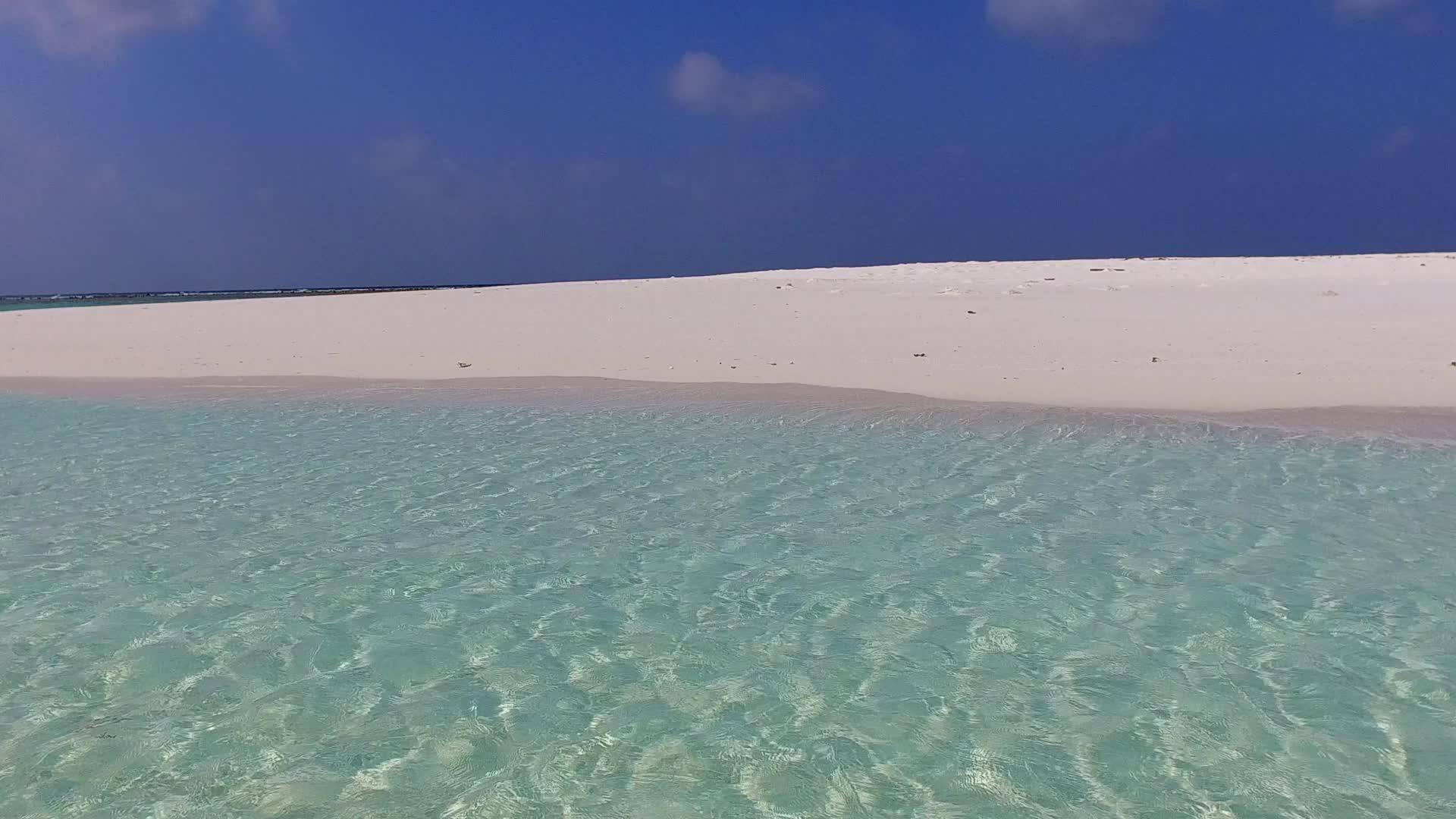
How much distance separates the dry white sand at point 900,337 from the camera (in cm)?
1361

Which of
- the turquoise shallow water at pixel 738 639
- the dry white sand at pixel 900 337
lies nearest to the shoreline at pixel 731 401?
the dry white sand at pixel 900 337

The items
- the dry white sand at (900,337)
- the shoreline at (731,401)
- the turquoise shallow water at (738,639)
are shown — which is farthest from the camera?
the dry white sand at (900,337)

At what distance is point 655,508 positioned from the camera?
766 cm

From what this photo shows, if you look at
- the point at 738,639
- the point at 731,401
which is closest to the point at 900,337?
the point at 731,401

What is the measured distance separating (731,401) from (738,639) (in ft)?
26.2

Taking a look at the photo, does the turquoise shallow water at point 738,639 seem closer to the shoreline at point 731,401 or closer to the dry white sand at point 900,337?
the shoreline at point 731,401

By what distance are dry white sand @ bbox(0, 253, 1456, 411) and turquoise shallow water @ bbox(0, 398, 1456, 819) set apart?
4.73m

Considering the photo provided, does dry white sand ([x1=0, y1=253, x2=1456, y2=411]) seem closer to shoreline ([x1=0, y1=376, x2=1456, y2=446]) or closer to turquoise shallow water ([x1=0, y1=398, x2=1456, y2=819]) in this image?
shoreline ([x1=0, y1=376, x2=1456, y2=446])

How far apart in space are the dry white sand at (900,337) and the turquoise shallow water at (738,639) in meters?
4.73

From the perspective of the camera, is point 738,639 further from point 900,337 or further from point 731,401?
point 900,337

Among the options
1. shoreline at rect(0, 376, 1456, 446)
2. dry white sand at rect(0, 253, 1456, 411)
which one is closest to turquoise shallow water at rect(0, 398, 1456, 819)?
shoreline at rect(0, 376, 1456, 446)

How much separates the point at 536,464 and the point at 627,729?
17.8 feet

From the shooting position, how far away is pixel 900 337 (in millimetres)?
18219

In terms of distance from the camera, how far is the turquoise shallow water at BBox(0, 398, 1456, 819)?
3725 mm
